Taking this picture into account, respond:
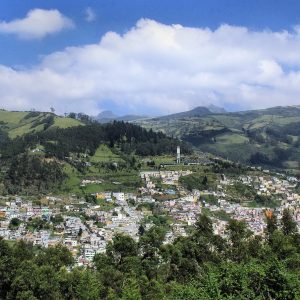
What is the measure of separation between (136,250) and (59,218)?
68.1 metres

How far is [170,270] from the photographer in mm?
44281

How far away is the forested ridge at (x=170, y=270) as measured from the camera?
92.5ft

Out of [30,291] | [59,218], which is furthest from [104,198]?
[30,291]

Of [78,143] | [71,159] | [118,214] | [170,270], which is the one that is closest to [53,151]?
[71,159]

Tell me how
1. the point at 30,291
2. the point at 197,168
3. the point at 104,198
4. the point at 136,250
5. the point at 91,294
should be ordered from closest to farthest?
the point at 91,294 → the point at 30,291 → the point at 136,250 → the point at 104,198 → the point at 197,168

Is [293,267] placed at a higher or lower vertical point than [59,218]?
higher

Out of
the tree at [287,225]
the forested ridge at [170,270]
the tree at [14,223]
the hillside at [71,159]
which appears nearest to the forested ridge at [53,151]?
the hillside at [71,159]

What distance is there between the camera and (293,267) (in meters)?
38.1

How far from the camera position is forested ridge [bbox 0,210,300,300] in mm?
28188

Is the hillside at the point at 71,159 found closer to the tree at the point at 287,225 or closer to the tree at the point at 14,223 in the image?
the tree at the point at 14,223

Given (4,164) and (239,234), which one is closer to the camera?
(239,234)

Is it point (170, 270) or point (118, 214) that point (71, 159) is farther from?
point (170, 270)

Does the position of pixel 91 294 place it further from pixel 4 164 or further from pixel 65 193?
pixel 4 164

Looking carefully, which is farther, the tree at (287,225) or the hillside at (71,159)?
the hillside at (71,159)
